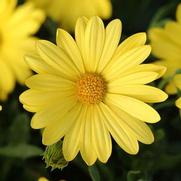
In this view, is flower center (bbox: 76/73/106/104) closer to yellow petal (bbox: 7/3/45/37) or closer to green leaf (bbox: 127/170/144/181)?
green leaf (bbox: 127/170/144/181)

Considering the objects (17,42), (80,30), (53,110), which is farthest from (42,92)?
→ (17,42)

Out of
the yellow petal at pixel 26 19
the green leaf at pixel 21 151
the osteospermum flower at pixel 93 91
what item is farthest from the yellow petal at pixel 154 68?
the yellow petal at pixel 26 19

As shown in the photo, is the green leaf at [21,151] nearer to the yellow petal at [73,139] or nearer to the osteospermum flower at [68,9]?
the yellow petal at [73,139]

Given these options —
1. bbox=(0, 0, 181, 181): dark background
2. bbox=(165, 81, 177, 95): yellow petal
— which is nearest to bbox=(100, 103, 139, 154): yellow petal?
bbox=(0, 0, 181, 181): dark background

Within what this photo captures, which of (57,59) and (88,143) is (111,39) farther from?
(88,143)

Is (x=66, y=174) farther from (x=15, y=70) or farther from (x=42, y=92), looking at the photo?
(x=42, y=92)

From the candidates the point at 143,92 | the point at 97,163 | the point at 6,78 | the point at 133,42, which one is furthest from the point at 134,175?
the point at 6,78
